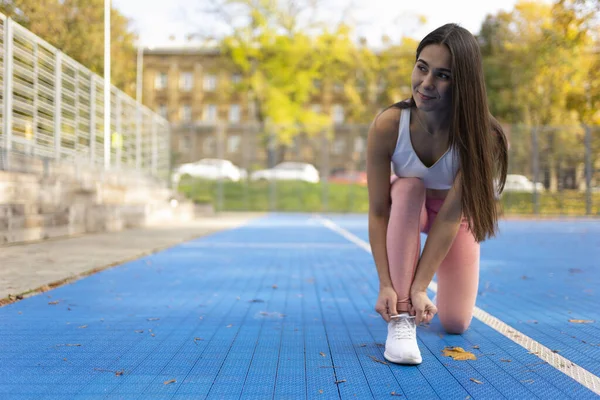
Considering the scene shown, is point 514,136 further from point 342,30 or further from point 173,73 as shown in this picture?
point 173,73

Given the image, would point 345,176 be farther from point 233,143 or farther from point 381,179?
point 381,179

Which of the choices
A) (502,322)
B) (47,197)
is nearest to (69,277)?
(502,322)

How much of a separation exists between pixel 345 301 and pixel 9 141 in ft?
17.9

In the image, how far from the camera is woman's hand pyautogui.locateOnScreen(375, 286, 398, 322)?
2.61 meters

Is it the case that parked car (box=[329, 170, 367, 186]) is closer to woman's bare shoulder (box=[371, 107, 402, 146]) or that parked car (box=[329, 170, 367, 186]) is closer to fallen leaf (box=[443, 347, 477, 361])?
fallen leaf (box=[443, 347, 477, 361])

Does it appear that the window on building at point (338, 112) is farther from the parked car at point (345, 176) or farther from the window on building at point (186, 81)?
the parked car at point (345, 176)

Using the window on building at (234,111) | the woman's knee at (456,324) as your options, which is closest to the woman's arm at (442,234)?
the woman's knee at (456,324)

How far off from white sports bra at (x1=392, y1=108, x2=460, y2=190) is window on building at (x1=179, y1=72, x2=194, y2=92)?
48476mm

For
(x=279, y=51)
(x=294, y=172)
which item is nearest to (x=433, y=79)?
(x=294, y=172)

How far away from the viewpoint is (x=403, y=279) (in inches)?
103

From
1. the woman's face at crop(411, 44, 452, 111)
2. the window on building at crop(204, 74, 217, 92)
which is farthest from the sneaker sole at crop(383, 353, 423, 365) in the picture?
the window on building at crop(204, 74, 217, 92)

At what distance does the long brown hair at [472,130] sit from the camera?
2.45 meters

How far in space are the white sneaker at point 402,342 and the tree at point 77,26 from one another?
657cm

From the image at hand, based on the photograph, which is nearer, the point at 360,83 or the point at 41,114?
the point at 41,114
